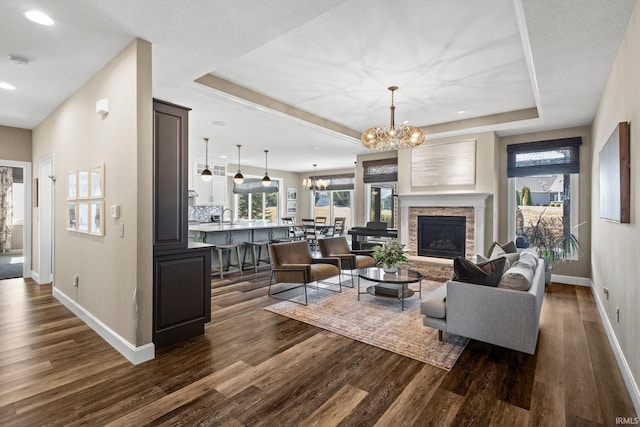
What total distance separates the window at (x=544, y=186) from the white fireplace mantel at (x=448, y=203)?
0.79 metres

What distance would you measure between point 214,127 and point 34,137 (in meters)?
3.04

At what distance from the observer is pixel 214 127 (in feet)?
19.6

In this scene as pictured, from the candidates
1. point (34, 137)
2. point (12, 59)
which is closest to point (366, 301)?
point (12, 59)

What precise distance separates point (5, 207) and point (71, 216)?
703 centimetres

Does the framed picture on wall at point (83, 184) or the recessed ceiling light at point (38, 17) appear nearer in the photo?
the recessed ceiling light at point (38, 17)

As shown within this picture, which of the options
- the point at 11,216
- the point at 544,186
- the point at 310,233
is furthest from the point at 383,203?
the point at 11,216

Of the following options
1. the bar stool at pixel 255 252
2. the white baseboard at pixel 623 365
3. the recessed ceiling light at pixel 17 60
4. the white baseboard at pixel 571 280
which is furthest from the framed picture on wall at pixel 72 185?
the white baseboard at pixel 571 280

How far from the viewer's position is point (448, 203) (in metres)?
6.26

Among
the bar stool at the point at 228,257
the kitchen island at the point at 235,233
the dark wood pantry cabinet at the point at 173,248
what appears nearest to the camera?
the dark wood pantry cabinet at the point at 173,248

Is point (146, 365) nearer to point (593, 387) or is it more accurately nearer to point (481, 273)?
point (481, 273)

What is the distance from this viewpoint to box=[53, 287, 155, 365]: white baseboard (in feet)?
8.83

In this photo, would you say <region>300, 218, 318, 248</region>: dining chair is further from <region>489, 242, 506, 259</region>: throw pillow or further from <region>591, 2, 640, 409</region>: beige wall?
<region>591, 2, 640, 409</region>: beige wall

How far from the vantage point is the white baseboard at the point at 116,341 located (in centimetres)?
269

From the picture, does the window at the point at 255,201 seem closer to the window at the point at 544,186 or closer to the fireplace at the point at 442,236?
the fireplace at the point at 442,236
